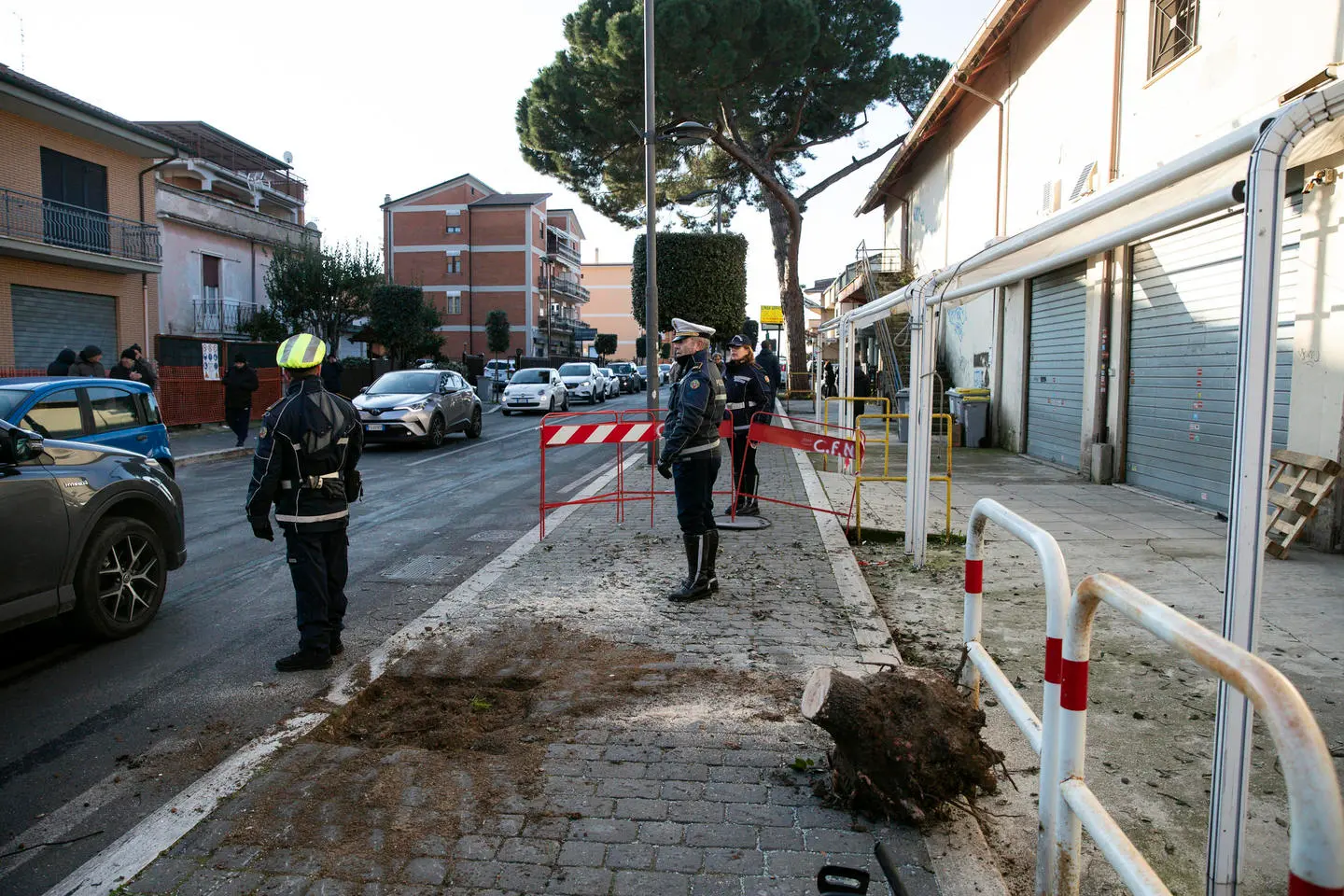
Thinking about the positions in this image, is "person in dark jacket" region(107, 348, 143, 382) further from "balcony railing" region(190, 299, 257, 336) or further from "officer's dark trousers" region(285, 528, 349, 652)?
"balcony railing" region(190, 299, 257, 336)

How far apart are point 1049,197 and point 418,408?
1188 centimetres

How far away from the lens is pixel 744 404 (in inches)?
398

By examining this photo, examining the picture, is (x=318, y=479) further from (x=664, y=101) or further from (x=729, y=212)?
(x=729, y=212)

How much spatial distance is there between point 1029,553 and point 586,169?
24175mm

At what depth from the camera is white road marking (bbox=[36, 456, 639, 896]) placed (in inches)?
115

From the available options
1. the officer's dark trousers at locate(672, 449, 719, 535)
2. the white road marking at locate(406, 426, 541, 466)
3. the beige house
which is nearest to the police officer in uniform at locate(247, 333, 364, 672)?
the officer's dark trousers at locate(672, 449, 719, 535)

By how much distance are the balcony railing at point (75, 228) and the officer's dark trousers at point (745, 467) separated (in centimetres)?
1988

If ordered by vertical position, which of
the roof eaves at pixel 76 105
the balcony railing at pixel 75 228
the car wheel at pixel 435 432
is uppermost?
the roof eaves at pixel 76 105

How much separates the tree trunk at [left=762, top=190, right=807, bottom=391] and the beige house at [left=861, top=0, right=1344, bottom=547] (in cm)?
1055

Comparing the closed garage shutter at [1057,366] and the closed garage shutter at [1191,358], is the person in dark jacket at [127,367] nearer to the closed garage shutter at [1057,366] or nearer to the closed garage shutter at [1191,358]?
the closed garage shutter at [1057,366]

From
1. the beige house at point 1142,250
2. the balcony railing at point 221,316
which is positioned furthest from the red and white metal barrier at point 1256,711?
the balcony railing at point 221,316

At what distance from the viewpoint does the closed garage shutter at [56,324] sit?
22031 mm

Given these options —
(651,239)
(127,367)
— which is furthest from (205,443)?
(651,239)

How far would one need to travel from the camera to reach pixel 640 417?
77.7 feet
